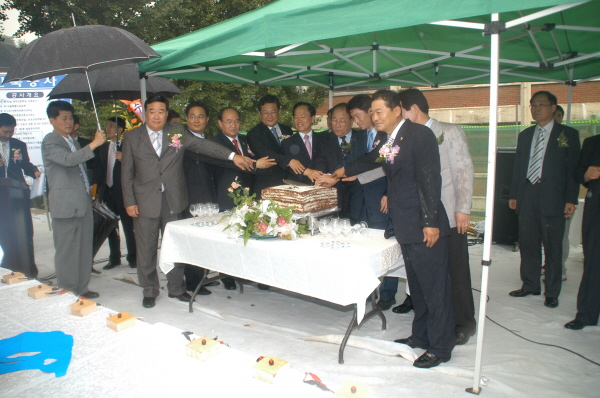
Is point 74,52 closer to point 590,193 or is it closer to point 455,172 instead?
point 455,172

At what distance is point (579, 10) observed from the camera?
11.3 ft

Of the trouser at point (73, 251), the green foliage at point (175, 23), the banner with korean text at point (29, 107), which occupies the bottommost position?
the trouser at point (73, 251)

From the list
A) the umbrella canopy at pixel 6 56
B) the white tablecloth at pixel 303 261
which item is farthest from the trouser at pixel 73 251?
the umbrella canopy at pixel 6 56

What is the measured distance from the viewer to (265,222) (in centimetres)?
325

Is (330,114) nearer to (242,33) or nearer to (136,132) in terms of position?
(242,33)

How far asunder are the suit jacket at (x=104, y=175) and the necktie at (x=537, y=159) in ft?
15.5

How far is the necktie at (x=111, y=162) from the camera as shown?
552 cm

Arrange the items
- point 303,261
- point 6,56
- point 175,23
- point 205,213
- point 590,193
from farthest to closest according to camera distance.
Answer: point 175,23
point 6,56
point 205,213
point 590,193
point 303,261

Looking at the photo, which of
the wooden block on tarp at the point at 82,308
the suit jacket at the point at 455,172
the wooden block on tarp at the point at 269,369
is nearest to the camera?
the wooden block on tarp at the point at 269,369

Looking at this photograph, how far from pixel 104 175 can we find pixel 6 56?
80.0 inches

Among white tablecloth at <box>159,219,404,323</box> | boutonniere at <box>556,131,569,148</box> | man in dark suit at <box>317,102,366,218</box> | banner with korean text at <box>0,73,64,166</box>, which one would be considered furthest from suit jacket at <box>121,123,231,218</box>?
banner with korean text at <box>0,73,64,166</box>

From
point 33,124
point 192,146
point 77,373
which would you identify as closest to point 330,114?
point 192,146

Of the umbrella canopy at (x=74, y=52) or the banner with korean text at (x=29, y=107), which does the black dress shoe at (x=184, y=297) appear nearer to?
the umbrella canopy at (x=74, y=52)

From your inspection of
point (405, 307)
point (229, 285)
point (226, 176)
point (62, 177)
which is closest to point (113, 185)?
point (62, 177)
